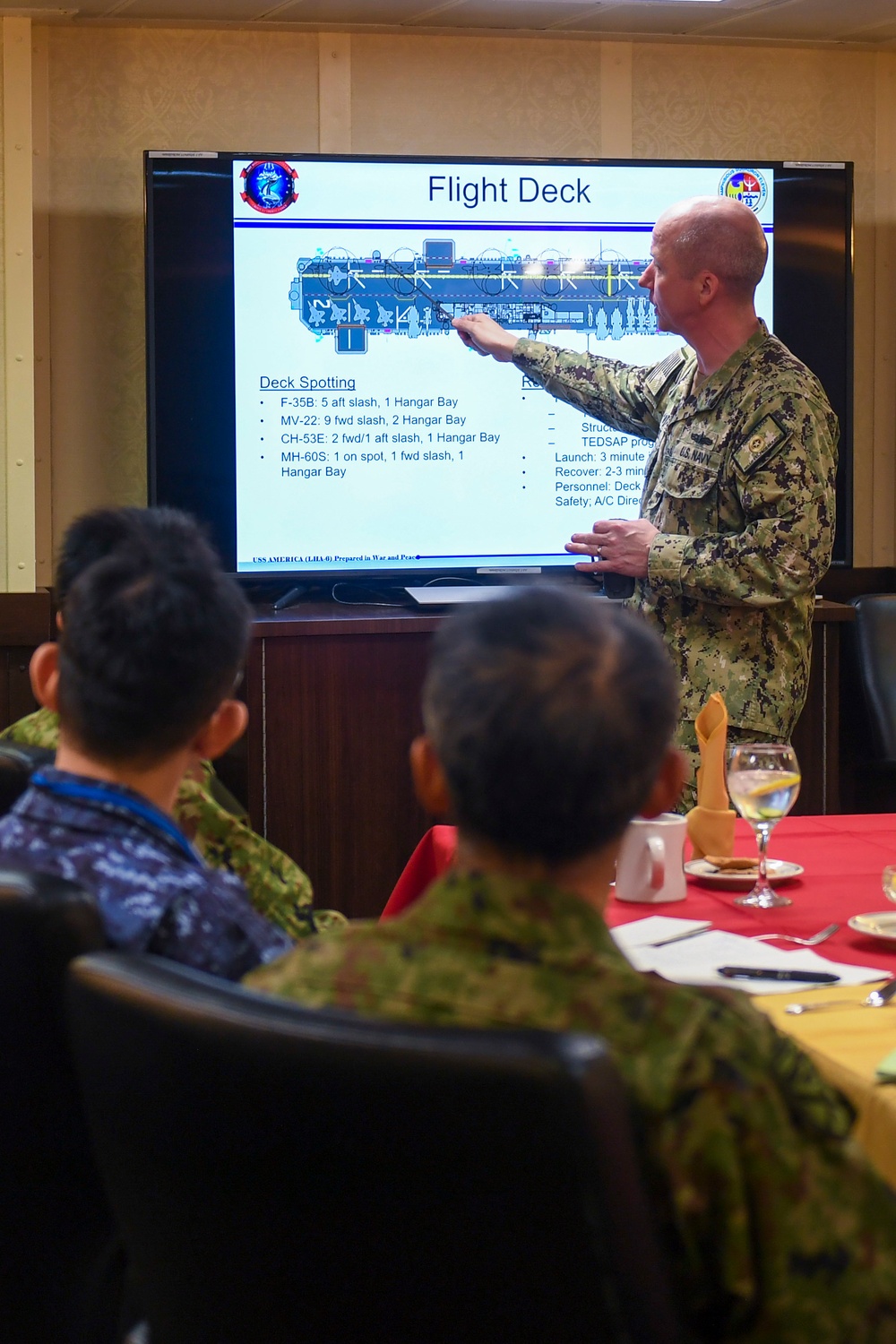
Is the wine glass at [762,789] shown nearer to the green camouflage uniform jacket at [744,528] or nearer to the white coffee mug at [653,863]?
the white coffee mug at [653,863]

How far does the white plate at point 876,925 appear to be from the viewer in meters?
1.49

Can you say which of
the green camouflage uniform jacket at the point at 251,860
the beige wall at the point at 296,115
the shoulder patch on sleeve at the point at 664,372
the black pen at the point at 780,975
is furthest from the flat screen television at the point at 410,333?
the black pen at the point at 780,975

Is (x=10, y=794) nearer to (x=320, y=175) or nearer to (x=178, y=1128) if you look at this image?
(x=178, y=1128)

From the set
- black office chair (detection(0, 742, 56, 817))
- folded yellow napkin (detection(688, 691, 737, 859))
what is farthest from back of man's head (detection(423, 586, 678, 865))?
folded yellow napkin (detection(688, 691, 737, 859))

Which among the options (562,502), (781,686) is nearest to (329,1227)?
(781,686)

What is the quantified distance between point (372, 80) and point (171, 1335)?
11.8 feet

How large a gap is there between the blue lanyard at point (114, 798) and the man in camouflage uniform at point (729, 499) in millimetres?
1662

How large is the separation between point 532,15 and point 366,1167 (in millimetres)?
3629

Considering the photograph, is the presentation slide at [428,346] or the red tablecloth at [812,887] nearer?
the red tablecloth at [812,887]

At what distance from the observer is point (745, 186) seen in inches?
152

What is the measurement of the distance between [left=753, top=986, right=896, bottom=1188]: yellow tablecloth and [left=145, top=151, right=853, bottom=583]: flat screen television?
2.57 meters

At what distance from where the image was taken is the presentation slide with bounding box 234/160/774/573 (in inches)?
145

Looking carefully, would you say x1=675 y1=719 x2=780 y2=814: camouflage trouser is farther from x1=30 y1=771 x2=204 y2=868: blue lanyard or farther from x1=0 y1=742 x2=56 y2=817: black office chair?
x1=30 y1=771 x2=204 y2=868: blue lanyard

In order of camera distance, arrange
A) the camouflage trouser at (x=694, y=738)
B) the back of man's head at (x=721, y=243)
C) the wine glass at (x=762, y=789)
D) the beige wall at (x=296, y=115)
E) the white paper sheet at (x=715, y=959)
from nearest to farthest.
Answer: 1. the white paper sheet at (x=715, y=959)
2. the wine glass at (x=762, y=789)
3. the camouflage trouser at (x=694, y=738)
4. the back of man's head at (x=721, y=243)
5. the beige wall at (x=296, y=115)
